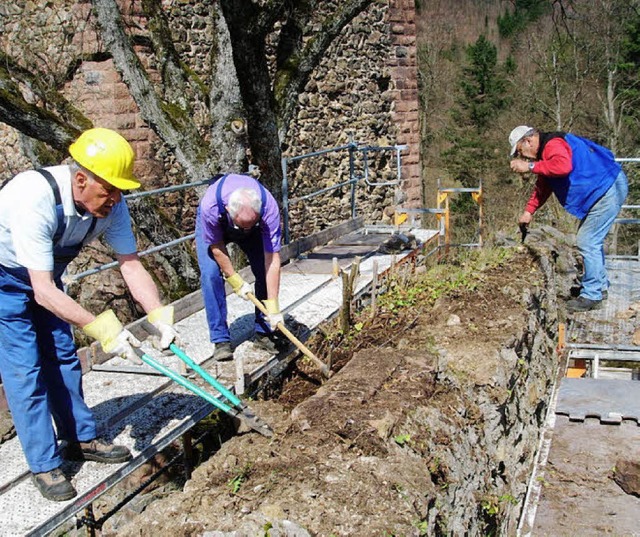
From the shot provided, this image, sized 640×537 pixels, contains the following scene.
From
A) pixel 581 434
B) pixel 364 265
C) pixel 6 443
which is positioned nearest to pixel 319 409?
pixel 6 443

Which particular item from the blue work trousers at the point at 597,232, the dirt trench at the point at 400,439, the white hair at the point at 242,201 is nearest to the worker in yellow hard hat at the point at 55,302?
the dirt trench at the point at 400,439

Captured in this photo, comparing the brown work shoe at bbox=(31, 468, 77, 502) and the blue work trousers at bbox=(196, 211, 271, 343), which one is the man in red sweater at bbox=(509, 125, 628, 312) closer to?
the blue work trousers at bbox=(196, 211, 271, 343)

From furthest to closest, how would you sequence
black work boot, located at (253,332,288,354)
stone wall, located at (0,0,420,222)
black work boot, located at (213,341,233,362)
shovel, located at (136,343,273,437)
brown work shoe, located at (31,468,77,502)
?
stone wall, located at (0,0,420,222) < black work boot, located at (253,332,288,354) < black work boot, located at (213,341,233,362) < shovel, located at (136,343,273,437) < brown work shoe, located at (31,468,77,502)

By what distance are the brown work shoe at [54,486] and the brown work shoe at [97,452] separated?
0.30m

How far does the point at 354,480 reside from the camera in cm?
347

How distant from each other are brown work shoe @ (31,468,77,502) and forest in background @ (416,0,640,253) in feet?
56.8

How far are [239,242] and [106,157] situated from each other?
2133mm

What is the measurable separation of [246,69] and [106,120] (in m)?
4.40

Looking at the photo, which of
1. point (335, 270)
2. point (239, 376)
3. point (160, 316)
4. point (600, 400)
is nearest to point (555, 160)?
point (600, 400)

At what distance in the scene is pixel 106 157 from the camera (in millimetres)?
3525

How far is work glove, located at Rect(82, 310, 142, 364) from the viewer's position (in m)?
3.65

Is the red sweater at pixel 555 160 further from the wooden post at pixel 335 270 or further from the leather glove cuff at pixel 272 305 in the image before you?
the leather glove cuff at pixel 272 305

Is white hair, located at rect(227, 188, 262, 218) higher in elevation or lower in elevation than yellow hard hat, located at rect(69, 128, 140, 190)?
lower

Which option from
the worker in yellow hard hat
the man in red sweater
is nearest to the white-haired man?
the worker in yellow hard hat
